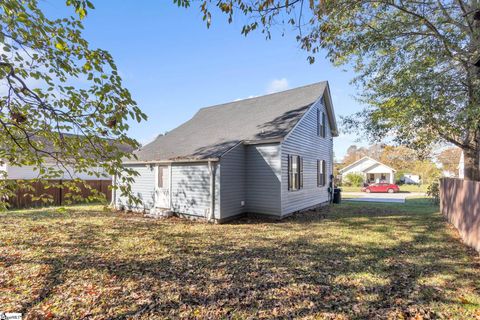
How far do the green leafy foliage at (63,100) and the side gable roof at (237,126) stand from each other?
19.9ft

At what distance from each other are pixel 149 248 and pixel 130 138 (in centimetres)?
380

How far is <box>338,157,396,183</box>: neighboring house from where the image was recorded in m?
36.7

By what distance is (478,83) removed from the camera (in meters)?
6.84

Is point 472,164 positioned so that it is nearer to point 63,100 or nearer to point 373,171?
point 63,100

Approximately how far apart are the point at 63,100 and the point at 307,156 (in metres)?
10.6

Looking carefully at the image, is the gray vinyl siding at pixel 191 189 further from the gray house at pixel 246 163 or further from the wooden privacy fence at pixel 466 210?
the wooden privacy fence at pixel 466 210

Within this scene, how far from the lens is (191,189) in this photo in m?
10.3

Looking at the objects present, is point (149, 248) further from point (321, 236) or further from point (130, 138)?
point (321, 236)

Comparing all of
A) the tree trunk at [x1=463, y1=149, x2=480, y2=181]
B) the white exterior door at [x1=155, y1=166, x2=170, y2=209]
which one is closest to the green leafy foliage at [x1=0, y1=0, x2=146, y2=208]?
the white exterior door at [x1=155, y1=166, x2=170, y2=209]

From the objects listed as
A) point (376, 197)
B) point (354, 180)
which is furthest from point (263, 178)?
point (354, 180)

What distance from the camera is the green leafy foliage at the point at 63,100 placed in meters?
3.30

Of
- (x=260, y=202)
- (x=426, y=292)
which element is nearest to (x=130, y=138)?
(x=426, y=292)

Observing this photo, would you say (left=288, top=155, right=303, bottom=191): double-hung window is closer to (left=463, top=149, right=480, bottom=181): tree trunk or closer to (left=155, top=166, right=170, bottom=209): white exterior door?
(left=155, top=166, right=170, bottom=209): white exterior door

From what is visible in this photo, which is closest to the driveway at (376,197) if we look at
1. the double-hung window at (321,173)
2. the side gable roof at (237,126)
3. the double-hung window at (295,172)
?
the double-hung window at (321,173)
